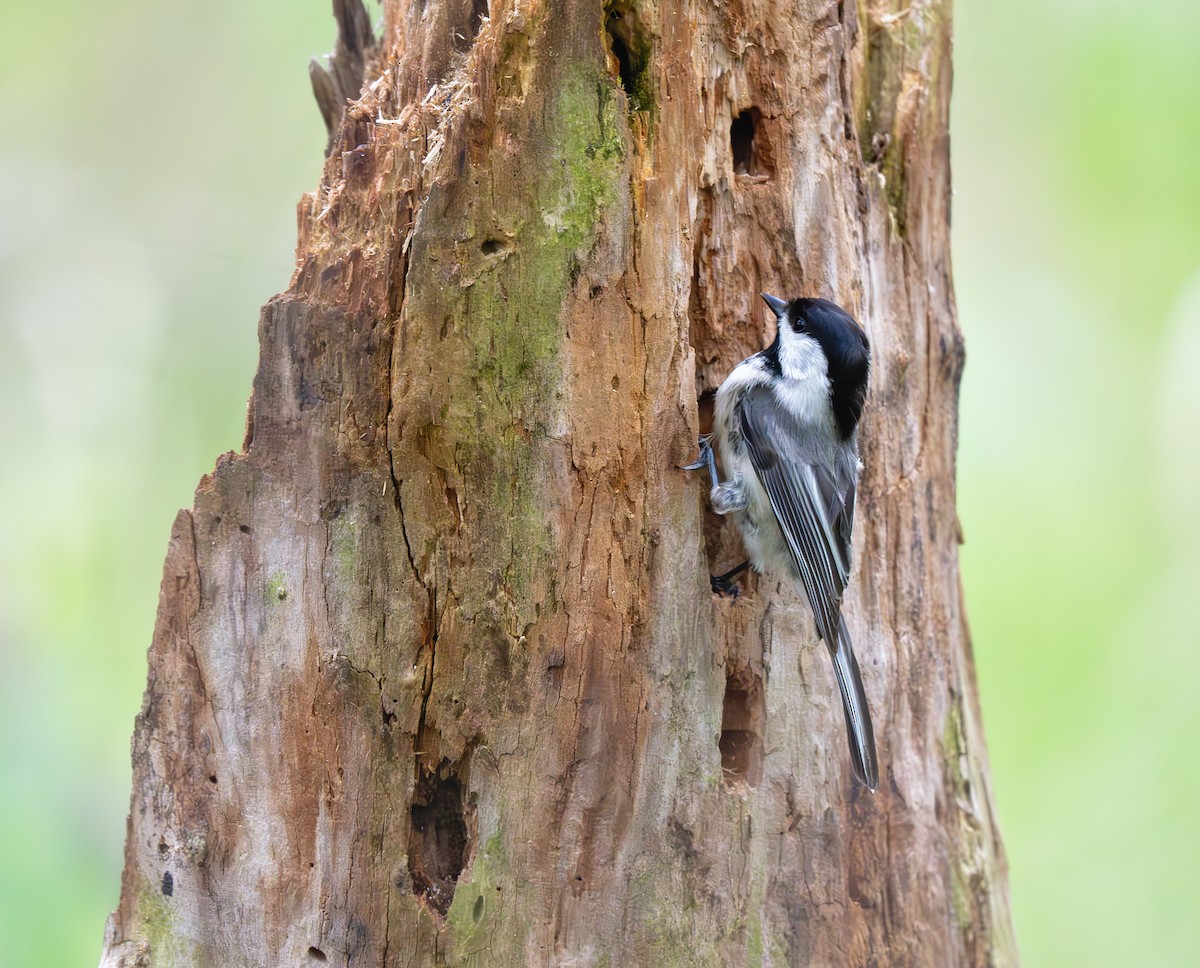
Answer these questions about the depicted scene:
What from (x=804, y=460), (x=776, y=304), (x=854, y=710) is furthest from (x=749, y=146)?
(x=854, y=710)

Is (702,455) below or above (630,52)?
below

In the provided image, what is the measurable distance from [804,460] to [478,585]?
1013mm

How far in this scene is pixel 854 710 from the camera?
231 centimetres

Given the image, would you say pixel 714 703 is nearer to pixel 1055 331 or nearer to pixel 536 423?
pixel 536 423

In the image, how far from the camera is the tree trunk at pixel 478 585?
206cm

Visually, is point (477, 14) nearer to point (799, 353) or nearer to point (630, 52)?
point (630, 52)

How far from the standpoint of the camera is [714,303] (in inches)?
94.0

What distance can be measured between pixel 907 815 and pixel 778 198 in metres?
1.48

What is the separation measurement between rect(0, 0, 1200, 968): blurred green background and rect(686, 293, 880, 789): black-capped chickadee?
2108mm

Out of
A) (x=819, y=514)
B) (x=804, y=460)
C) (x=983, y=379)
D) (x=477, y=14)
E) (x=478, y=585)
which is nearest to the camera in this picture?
(x=478, y=585)

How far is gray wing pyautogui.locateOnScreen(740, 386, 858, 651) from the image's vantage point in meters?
2.34

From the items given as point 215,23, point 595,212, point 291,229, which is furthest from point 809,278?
point 215,23

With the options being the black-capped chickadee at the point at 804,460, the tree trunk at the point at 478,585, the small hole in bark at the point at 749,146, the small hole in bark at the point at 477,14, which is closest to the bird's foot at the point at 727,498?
the black-capped chickadee at the point at 804,460

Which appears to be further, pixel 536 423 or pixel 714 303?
pixel 714 303
